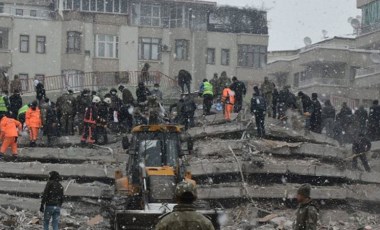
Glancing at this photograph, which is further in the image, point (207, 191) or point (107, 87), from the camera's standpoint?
point (107, 87)

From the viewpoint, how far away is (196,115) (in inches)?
1225

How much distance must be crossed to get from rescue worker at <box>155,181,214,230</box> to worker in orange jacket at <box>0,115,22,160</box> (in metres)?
17.7

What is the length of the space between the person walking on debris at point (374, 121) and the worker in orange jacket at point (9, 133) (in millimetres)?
10827

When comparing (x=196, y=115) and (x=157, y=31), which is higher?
(x=157, y=31)

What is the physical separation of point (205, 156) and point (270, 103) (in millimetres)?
4862

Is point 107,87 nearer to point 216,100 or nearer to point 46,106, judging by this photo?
point 216,100

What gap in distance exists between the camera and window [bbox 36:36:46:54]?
58594 mm

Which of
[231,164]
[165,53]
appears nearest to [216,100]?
[231,164]

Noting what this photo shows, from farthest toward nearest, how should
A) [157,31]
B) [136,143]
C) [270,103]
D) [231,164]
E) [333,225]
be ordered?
1. [157,31]
2. [270,103]
3. [231,164]
4. [333,225]
5. [136,143]

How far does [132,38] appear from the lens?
6153cm

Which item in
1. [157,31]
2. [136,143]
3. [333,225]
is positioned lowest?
[333,225]

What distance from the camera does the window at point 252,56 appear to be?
64.0 m

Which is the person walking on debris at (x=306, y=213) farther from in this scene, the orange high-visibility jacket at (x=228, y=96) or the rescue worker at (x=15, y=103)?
the rescue worker at (x=15, y=103)

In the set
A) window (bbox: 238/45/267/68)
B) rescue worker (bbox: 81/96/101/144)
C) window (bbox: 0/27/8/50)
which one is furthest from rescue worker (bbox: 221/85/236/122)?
window (bbox: 238/45/267/68)
